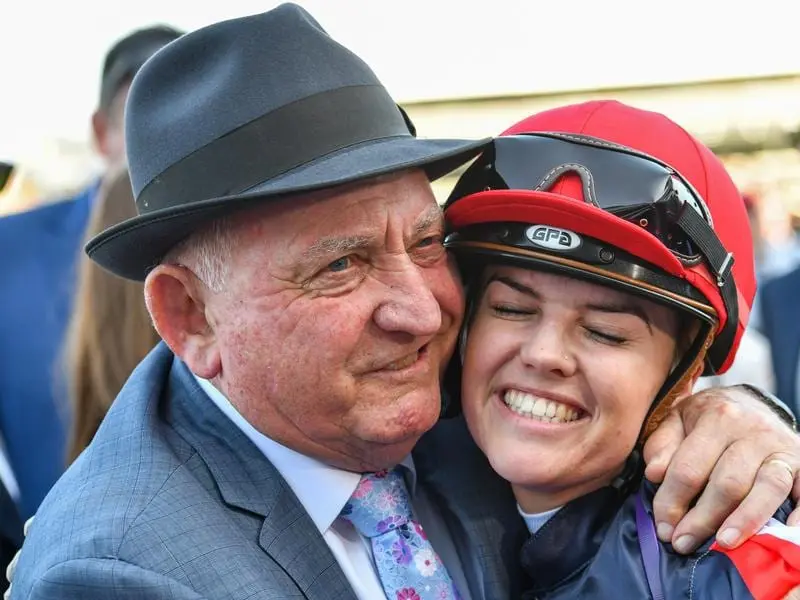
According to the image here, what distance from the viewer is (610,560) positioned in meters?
1.83

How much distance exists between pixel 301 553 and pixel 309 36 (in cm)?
101

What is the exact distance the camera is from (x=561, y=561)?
1.95 meters

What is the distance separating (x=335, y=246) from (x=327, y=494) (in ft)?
1.68

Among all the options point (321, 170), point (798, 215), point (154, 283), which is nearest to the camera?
point (321, 170)

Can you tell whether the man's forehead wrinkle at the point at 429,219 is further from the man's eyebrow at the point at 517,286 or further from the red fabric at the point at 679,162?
the man's eyebrow at the point at 517,286

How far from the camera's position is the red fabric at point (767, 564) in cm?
160

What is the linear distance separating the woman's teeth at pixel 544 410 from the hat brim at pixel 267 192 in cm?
52

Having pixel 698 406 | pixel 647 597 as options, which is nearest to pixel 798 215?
pixel 698 406

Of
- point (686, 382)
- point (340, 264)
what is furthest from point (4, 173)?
point (686, 382)

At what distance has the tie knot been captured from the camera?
6.22ft

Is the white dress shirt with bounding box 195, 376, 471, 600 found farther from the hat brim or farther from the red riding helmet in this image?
the red riding helmet

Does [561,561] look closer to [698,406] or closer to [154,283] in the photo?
[698,406]

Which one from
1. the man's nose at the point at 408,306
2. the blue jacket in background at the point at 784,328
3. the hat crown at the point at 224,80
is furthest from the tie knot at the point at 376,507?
the blue jacket in background at the point at 784,328

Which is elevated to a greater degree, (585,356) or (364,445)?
(585,356)
